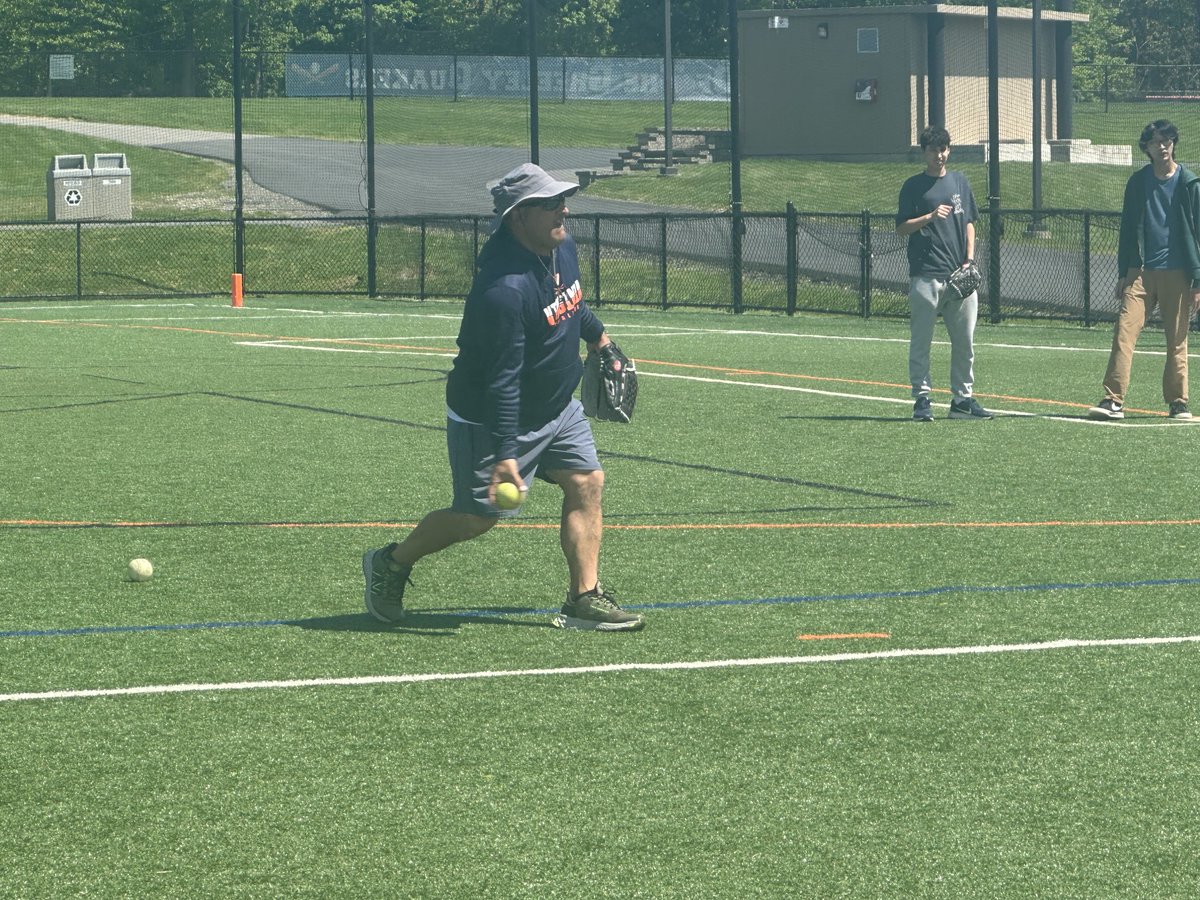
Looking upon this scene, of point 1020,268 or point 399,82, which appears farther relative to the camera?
point 399,82

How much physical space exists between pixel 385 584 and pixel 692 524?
2888 mm

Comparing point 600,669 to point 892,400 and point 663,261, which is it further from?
point 663,261

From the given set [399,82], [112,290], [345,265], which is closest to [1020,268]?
[345,265]

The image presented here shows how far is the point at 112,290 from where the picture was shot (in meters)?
38.1

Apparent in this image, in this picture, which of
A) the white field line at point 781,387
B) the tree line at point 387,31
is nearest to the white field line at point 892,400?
the white field line at point 781,387

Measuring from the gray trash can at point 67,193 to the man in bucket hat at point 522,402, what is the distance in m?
38.0

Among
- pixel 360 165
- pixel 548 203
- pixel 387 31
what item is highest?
pixel 387 31

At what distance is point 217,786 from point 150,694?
1.18m

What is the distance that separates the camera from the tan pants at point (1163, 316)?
48.3 ft

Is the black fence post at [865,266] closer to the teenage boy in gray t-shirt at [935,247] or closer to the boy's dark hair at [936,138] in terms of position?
the teenage boy in gray t-shirt at [935,247]

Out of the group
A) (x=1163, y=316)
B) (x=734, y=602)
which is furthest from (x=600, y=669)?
(x=1163, y=316)

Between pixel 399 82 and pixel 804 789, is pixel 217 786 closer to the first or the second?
pixel 804 789

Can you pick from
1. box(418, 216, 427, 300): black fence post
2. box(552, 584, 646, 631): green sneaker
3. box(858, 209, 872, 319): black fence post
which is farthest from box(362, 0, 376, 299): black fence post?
box(552, 584, 646, 631): green sneaker

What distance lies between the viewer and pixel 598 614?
26.0 feet
